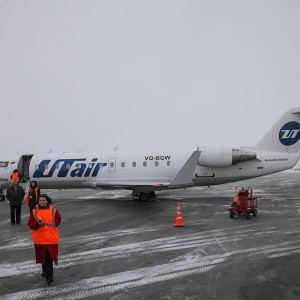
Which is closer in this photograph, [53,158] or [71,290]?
[71,290]

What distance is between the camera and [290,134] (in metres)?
21.9

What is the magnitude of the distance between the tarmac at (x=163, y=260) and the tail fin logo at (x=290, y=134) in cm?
939

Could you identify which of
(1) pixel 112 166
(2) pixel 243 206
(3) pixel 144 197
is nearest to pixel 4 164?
(1) pixel 112 166

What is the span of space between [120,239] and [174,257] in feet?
8.69

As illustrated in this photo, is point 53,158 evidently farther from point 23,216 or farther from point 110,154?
point 23,216

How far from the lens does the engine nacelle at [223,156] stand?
21.1 meters

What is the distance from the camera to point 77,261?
7.96 m

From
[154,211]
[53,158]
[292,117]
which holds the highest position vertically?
[292,117]

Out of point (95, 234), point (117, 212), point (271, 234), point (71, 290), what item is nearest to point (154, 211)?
point (117, 212)

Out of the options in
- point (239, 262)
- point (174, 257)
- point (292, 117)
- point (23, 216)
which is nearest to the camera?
point (239, 262)

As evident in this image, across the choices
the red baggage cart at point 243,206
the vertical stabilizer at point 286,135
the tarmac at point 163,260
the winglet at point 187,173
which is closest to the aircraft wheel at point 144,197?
the winglet at point 187,173

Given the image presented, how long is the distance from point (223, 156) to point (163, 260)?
1407 centimetres

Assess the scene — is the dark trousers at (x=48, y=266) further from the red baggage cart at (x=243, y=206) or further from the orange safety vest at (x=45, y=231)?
the red baggage cart at (x=243, y=206)

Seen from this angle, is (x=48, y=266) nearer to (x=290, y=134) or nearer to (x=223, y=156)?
(x=223, y=156)
